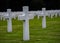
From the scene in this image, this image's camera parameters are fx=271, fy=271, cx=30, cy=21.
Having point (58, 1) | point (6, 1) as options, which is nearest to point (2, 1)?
point (6, 1)

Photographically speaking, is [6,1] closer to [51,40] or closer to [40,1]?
[40,1]

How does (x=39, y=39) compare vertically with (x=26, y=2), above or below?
below

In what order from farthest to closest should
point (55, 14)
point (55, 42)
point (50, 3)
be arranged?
point (50, 3), point (55, 14), point (55, 42)

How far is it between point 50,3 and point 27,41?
742 inches

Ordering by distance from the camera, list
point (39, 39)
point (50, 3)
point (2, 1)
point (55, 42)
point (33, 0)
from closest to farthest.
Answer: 1. point (55, 42)
2. point (39, 39)
3. point (2, 1)
4. point (33, 0)
5. point (50, 3)

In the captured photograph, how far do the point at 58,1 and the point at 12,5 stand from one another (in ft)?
19.5

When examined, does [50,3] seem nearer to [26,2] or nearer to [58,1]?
[58,1]

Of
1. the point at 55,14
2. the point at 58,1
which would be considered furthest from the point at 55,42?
the point at 58,1

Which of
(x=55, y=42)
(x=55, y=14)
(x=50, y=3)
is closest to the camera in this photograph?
(x=55, y=42)

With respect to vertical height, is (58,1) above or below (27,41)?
above

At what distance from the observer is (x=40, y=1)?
26859 millimetres

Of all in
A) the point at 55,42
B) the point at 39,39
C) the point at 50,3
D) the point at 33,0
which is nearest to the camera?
the point at 55,42

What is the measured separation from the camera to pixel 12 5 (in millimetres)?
24922

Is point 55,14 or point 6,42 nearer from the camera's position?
point 6,42
